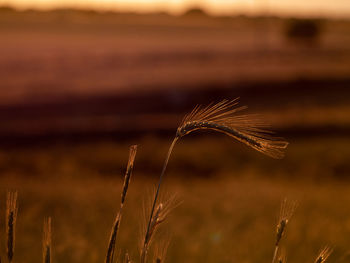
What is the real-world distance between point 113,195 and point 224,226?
2.02m

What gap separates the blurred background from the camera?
14.2 feet

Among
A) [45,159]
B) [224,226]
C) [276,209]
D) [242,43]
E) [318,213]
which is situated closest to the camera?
[224,226]

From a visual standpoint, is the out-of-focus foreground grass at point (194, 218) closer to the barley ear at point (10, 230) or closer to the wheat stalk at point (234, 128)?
the wheat stalk at point (234, 128)

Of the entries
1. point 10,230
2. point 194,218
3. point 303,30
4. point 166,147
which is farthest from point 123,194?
point 303,30

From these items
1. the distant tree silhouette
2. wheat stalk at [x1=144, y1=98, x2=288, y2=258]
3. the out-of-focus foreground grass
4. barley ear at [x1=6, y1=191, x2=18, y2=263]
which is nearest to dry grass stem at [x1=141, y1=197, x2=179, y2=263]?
wheat stalk at [x1=144, y1=98, x2=288, y2=258]

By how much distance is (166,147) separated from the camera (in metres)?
14.4

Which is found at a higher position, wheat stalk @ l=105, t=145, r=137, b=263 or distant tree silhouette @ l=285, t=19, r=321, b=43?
distant tree silhouette @ l=285, t=19, r=321, b=43

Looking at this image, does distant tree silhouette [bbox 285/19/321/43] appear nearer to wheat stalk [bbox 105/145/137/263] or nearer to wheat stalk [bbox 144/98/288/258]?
wheat stalk [bbox 144/98/288/258]

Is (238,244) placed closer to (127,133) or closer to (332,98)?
(127,133)

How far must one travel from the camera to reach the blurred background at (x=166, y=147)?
171 inches

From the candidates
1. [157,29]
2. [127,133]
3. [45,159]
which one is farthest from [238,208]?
[157,29]

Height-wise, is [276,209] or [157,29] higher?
[157,29]

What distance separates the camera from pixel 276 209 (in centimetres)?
→ 589

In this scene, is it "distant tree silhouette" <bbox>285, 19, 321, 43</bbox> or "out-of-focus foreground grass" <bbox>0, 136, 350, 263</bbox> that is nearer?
→ "out-of-focus foreground grass" <bbox>0, 136, 350, 263</bbox>
